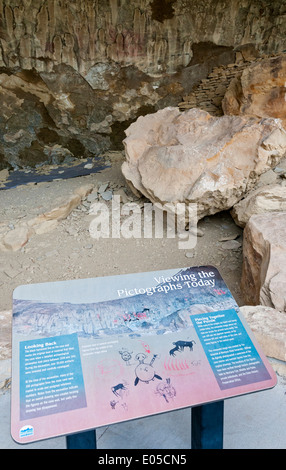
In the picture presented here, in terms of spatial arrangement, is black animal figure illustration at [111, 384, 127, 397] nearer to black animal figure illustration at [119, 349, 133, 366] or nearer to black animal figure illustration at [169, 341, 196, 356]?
black animal figure illustration at [119, 349, 133, 366]

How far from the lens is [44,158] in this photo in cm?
713

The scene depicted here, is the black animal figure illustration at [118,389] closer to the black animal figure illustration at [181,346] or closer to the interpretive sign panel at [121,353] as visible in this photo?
the interpretive sign panel at [121,353]

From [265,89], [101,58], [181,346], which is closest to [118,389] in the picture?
[181,346]

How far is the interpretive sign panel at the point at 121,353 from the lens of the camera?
108 centimetres

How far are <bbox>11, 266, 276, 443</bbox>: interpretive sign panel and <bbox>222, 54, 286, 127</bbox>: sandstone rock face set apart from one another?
169 inches

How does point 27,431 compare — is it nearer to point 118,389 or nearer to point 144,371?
point 118,389

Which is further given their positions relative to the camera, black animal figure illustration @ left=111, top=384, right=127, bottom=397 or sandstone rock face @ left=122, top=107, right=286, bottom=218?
sandstone rock face @ left=122, top=107, right=286, bottom=218

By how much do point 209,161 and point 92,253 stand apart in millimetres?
1726

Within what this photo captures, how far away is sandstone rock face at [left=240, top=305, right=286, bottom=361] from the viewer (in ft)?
6.13

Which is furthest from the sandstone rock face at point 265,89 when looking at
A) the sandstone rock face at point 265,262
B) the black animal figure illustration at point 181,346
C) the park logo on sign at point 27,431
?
the park logo on sign at point 27,431

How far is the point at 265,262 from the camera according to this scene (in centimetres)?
274

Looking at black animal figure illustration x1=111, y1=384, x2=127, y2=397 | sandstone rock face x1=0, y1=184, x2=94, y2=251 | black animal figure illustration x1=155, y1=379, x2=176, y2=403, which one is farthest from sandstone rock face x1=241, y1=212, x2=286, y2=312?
sandstone rock face x1=0, y1=184, x2=94, y2=251

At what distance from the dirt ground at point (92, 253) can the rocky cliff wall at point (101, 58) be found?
105 inches
